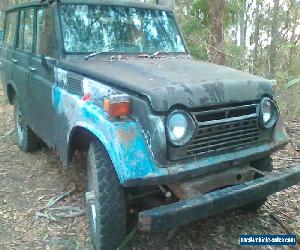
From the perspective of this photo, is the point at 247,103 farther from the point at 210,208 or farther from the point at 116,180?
the point at 116,180

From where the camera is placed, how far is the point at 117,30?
13.6 feet

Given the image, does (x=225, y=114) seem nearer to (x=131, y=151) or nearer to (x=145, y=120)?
(x=145, y=120)

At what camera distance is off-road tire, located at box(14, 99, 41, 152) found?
5.46 metres

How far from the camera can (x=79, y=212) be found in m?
4.01

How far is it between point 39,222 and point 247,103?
2.26 metres

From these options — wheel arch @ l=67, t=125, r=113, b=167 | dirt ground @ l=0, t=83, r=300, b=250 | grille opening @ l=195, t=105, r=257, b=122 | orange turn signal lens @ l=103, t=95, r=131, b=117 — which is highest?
orange turn signal lens @ l=103, t=95, r=131, b=117

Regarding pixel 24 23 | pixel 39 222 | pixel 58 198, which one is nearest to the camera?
pixel 39 222

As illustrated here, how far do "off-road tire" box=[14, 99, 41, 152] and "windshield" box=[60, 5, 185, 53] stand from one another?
1.89m

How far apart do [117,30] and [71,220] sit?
196 centimetres

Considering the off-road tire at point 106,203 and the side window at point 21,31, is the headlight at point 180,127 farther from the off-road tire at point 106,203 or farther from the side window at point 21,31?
the side window at point 21,31

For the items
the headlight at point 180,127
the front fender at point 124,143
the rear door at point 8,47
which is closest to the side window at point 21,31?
the rear door at point 8,47

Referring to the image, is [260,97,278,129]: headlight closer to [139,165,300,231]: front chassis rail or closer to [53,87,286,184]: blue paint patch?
[53,87,286,184]: blue paint patch

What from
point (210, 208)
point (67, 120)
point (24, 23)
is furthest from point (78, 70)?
point (24, 23)

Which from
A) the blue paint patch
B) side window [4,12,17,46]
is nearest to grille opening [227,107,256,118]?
the blue paint patch
